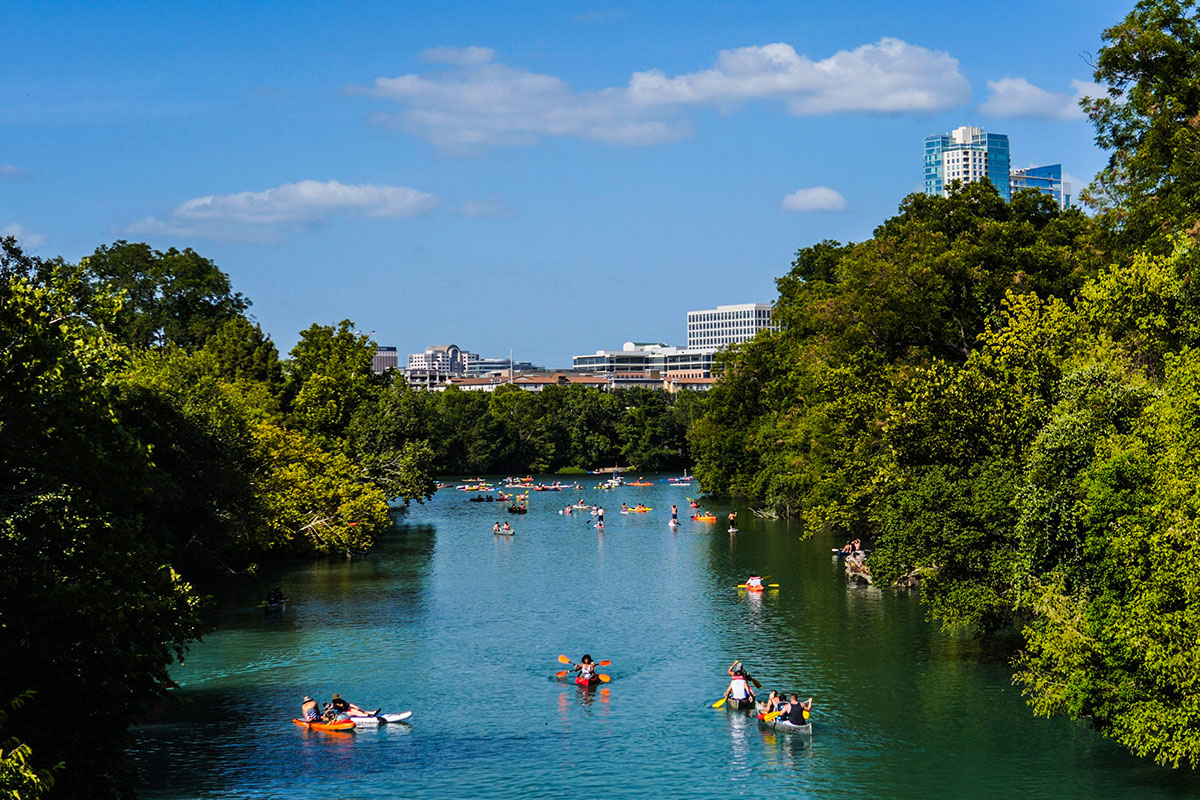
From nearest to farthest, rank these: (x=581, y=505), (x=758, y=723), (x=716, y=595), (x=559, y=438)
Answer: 1. (x=758, y=723)
2. (x=716, y=595)
3. (x=581, y=505)
4. (x=559, y=438)

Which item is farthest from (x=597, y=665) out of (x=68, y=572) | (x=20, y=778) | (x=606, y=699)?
(x=20, y=778)

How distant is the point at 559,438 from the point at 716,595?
99.8m

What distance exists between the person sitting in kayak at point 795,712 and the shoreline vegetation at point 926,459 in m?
5.85

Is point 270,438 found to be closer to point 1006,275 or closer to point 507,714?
point 507,714

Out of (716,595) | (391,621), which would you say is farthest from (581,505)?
(391,621)

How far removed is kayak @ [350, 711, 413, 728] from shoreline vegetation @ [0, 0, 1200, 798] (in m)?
5.28

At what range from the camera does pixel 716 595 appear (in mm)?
51906

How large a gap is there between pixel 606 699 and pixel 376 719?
689cm

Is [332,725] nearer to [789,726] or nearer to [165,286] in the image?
[789,726]

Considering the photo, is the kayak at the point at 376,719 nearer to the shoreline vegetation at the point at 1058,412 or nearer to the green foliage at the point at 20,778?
the shoreline vegetation at the point at 1058,412

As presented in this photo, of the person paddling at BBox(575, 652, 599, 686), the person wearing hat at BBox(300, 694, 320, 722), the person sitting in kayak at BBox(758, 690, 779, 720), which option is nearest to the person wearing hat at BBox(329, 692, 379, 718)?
the person wearing hat at BBox(300, 694, 320, 722)

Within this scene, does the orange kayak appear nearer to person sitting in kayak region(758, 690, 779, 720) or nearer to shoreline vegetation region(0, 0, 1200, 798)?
shoreline vegetation region(0, 0, 1200, 798)

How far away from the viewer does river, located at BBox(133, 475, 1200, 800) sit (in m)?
26.7

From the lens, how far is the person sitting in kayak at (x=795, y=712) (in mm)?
30250
